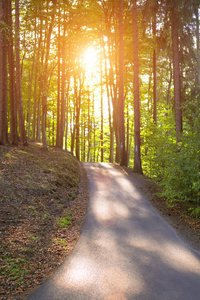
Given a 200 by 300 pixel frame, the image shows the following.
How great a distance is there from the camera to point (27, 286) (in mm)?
5004

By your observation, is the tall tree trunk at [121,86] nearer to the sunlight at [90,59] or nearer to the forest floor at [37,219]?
the forest floor at [37,219]

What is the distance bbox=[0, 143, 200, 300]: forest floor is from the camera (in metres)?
5.45

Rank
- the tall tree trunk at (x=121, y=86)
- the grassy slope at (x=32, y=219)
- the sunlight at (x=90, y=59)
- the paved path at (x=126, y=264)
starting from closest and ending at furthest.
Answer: the paved path at (x=126, y=264) < the grassy slope at (x=32, y=219) < the tall tree trunk at (x=121, y=86) < the sunlight at (x=90, y=59)

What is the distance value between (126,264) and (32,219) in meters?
3.32

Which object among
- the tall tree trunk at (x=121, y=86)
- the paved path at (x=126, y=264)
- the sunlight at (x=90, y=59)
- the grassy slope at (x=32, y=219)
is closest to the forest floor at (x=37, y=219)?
the grassy slope at (x=32, y=219)

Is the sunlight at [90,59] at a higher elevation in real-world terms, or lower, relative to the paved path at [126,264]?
higher

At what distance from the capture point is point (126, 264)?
600 centimetres

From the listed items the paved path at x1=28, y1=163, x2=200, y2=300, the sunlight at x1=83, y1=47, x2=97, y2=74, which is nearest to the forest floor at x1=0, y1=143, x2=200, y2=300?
the paved path at x1=28, y1=163, x2=200, y2=300

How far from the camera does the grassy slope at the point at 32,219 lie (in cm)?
544

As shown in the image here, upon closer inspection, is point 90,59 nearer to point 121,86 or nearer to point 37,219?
point 121,86

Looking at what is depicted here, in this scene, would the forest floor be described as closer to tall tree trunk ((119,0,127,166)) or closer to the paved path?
the paved path

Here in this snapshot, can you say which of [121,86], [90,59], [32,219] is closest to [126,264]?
[32,219]

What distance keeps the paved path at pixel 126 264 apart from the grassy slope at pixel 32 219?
346 mm

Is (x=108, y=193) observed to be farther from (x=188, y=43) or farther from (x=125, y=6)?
(x=125, y=6)
